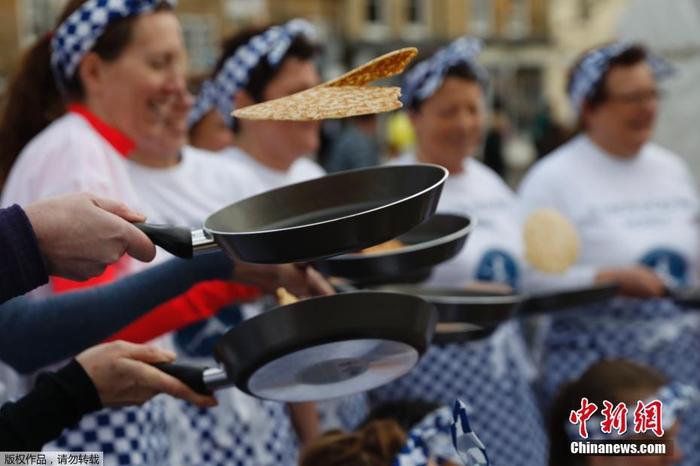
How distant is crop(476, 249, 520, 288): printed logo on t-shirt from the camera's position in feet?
10.5

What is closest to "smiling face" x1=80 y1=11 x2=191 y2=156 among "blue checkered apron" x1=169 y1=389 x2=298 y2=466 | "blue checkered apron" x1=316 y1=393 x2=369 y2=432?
"blue checkered apron" x1=169 y1=389 x2=298 y2=466

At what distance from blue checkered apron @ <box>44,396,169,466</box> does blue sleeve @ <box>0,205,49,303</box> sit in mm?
698

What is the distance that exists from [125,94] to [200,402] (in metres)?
0.89

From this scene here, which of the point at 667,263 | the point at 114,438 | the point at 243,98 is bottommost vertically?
the point at 667,263

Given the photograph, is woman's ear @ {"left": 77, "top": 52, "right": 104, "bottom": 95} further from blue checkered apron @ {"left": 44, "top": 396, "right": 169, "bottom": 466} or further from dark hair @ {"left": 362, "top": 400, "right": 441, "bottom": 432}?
dark hair @ {"left": 362, "top": 400, "right": 441, "bottom": 432}

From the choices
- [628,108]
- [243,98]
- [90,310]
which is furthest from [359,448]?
[628,108]

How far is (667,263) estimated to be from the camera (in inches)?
132

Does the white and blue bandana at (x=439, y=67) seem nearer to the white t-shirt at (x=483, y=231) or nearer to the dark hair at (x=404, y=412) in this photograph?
the white t-shirt at (x=483, y=231)

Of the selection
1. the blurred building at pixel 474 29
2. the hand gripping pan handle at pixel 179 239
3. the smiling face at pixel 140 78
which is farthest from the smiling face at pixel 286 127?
the blurred building at pixel 474 29

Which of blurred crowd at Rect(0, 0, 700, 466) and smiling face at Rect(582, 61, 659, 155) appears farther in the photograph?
smiling face at Rect(582, 61, 659, 155)

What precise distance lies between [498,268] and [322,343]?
6.32 feet

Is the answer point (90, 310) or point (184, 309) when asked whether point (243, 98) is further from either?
point (90, 310)

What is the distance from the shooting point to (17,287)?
1.17 meters

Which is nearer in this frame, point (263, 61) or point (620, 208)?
point (263, 61)
